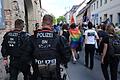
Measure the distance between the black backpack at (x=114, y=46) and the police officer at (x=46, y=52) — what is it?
2.76 metres

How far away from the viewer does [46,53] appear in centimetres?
545

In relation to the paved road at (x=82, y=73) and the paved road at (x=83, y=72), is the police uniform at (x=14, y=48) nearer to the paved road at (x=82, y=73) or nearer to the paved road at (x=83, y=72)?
the paved road at (x=82, y=73)

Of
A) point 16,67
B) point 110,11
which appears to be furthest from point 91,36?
point 110,11

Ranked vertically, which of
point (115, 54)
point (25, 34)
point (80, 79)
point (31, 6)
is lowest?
point (80, 79)

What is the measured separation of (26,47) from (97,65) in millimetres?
7913

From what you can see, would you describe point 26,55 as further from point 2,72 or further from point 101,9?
point 101,9

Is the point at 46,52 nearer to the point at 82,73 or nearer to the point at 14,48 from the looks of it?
the point at 14,48

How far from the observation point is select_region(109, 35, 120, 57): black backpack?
8.08m


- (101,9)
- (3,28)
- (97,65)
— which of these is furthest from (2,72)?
(101,9)

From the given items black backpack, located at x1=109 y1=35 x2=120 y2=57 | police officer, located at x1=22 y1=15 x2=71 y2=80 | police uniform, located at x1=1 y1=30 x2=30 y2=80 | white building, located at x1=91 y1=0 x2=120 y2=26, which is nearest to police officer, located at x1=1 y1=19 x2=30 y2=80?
police uniform, located at x1=1 y1=30 x2=30 y2=80

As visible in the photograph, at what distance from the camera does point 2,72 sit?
9297mm

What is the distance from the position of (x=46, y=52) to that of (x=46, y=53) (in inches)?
0.7

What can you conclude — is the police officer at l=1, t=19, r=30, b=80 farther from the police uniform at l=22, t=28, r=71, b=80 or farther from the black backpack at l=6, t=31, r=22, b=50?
the police uniform at l=22, t=28, r=71, b=80

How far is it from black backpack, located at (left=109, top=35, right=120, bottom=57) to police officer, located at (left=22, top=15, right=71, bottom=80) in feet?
9.05
